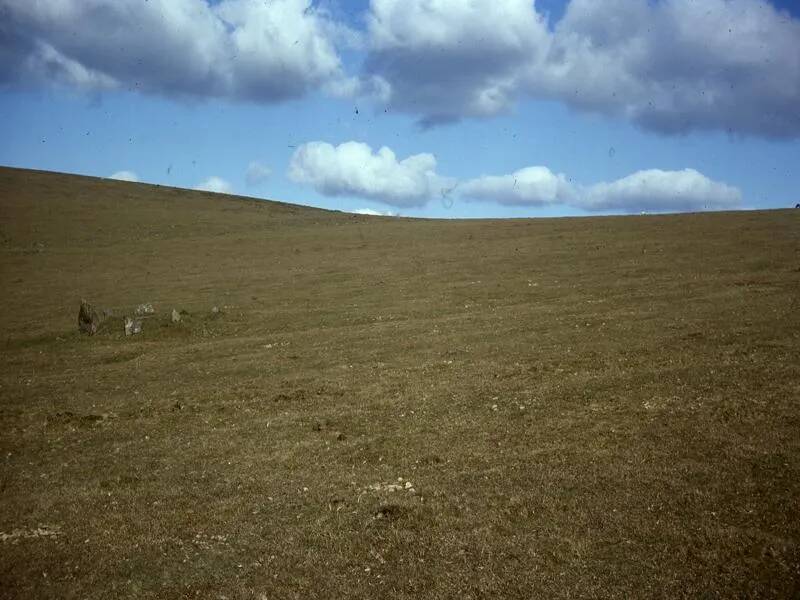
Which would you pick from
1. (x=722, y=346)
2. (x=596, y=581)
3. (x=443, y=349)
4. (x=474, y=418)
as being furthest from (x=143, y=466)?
(x=722, y=346)

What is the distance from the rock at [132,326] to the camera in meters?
29.3

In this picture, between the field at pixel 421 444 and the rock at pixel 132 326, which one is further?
the rock at pixel 132 326

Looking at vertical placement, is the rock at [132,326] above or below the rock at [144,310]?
below

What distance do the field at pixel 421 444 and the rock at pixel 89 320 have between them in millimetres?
641

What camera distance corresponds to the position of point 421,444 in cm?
1372

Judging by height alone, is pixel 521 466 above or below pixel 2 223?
below

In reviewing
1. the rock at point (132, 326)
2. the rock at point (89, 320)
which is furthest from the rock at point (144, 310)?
the rock at point (89, 320)

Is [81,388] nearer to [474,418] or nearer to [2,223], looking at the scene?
[474,418]

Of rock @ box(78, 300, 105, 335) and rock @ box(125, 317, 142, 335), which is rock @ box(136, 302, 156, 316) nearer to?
rock @ box(125, 317, 142, 335)

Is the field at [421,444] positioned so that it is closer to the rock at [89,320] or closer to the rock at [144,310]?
the rock at [89,320]

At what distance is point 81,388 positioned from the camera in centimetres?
2091

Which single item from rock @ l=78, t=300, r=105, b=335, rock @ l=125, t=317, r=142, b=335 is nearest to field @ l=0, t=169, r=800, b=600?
rock @ l=125, t=317, r=142, b=335

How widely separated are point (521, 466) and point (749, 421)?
5.43 metres

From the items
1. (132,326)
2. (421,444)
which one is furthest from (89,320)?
(421,444)
